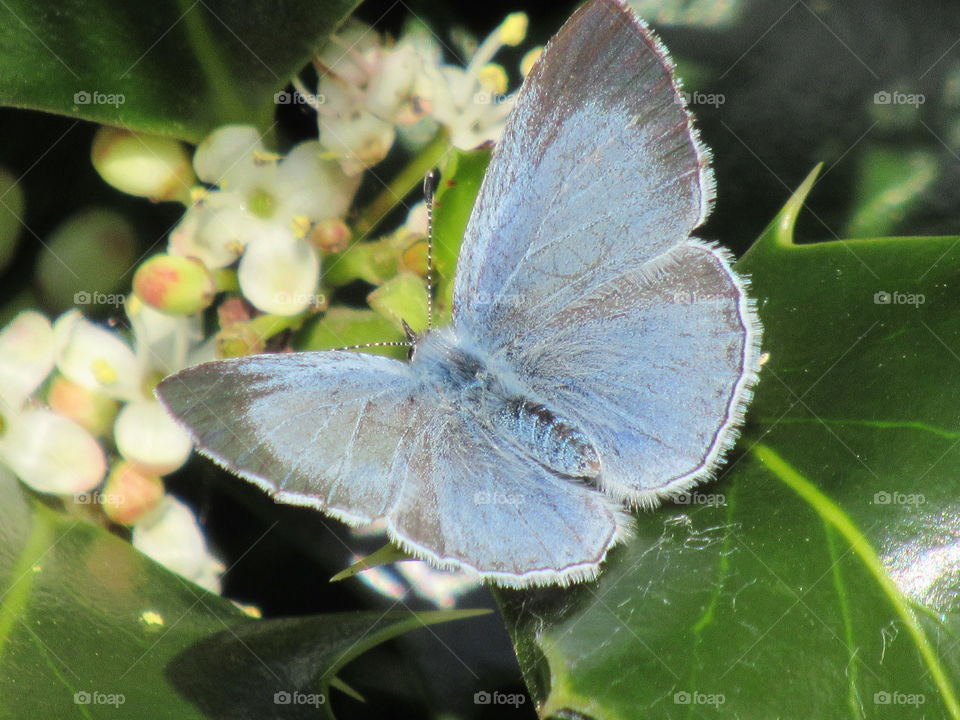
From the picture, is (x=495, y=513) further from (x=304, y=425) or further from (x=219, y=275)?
(x=219, y=275)

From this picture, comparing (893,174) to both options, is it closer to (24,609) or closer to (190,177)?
(190,177)

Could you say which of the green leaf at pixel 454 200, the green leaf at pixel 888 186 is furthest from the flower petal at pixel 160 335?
the green leaf at pixel 888 186

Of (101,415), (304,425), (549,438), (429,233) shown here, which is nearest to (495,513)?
(549,438)

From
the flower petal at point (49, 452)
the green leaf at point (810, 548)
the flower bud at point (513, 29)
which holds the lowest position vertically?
the green leaf at point (810, 548)

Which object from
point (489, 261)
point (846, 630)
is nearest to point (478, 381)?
point (489, 261)

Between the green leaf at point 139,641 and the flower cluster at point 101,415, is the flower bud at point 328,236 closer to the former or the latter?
the flower cluster at point 101,415

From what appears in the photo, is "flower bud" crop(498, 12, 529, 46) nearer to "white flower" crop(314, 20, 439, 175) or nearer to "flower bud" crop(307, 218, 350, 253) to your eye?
"white flower" crop(314, 20, 439, 175)

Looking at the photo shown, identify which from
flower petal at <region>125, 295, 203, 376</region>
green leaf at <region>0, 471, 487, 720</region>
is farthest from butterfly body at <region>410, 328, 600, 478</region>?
flower petal at <region>125, 295, 203, 376</region>
